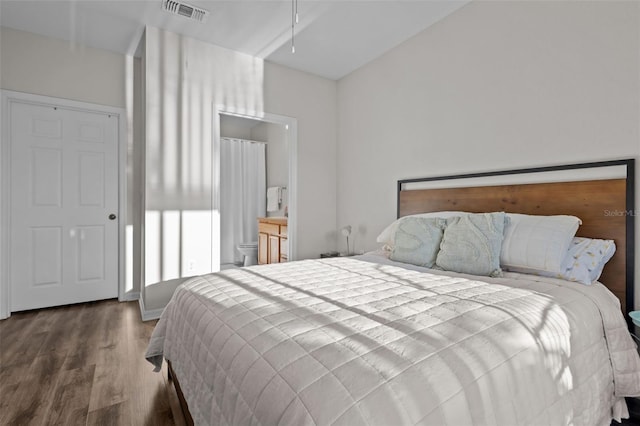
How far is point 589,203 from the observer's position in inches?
75.3

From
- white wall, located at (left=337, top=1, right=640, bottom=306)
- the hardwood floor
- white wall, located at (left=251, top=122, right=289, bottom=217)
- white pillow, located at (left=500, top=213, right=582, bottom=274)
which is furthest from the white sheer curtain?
white pillow, located at (left=500, top=213, right=582, bottom=274)

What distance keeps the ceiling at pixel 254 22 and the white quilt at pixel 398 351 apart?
2.26 metres

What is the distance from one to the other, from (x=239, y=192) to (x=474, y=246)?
425 cm

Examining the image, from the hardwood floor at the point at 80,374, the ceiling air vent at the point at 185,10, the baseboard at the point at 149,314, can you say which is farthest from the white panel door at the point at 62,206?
the ceiling air vent at the point at 185,10

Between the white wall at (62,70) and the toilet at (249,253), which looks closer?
the white wall at (62,70)

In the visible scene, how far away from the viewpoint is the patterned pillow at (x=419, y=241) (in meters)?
2.12

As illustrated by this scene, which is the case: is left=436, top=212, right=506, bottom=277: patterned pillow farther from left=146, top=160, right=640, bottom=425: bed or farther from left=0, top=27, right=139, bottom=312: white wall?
left=0, top=27, right=139, bottom=312: white wall

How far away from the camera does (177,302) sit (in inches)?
64.1

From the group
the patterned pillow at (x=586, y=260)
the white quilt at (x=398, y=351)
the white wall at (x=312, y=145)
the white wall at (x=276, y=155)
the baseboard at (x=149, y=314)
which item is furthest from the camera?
the white wall at (x=276, y=155)

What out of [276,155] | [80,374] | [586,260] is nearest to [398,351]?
[586,260]

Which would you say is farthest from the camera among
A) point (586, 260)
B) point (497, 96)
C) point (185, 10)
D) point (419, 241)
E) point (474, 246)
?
point (185, 10)

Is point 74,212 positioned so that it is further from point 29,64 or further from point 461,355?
point 461,355

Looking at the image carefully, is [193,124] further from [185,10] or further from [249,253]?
[249,253]

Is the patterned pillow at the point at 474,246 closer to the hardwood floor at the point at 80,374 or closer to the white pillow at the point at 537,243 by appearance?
the white pillow at the point at 537,243
